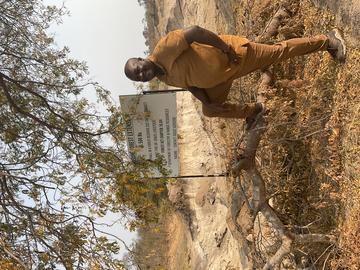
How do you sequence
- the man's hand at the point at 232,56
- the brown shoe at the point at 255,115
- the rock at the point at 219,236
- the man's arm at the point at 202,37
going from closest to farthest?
the man's arm at the point at 202,37
the man's hand at the point at 232,56
the brown shoe at the point at 255,115
the rock at the point at 219,236

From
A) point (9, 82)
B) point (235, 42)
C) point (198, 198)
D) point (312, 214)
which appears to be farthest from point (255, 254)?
point (198, 198)

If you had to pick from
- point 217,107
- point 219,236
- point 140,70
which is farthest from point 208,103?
point 219,236

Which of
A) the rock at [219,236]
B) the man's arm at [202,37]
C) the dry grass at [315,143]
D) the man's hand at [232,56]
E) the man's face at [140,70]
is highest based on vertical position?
the man's arm at [202,37]

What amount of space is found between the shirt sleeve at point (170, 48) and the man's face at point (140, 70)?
0.13m

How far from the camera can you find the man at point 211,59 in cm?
394

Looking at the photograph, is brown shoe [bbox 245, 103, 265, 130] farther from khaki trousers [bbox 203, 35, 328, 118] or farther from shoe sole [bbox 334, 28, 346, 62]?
shoe sole [bbox 334, 28, 346, 62]

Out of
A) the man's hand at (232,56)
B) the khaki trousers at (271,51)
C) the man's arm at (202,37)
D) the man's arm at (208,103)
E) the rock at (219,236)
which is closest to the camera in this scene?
the man's arm at (202,37)

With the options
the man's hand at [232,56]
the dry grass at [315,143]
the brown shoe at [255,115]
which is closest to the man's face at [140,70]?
the man's hand at [232,56]

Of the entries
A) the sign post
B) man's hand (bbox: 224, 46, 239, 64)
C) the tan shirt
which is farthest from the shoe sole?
the sign post

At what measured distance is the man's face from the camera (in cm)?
391

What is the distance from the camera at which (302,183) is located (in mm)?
5547

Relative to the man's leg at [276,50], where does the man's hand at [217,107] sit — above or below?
below

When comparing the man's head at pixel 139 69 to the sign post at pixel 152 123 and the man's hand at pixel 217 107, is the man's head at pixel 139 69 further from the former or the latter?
the man's hand at pixel 217 107

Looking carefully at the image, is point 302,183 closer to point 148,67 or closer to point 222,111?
point 222,111
